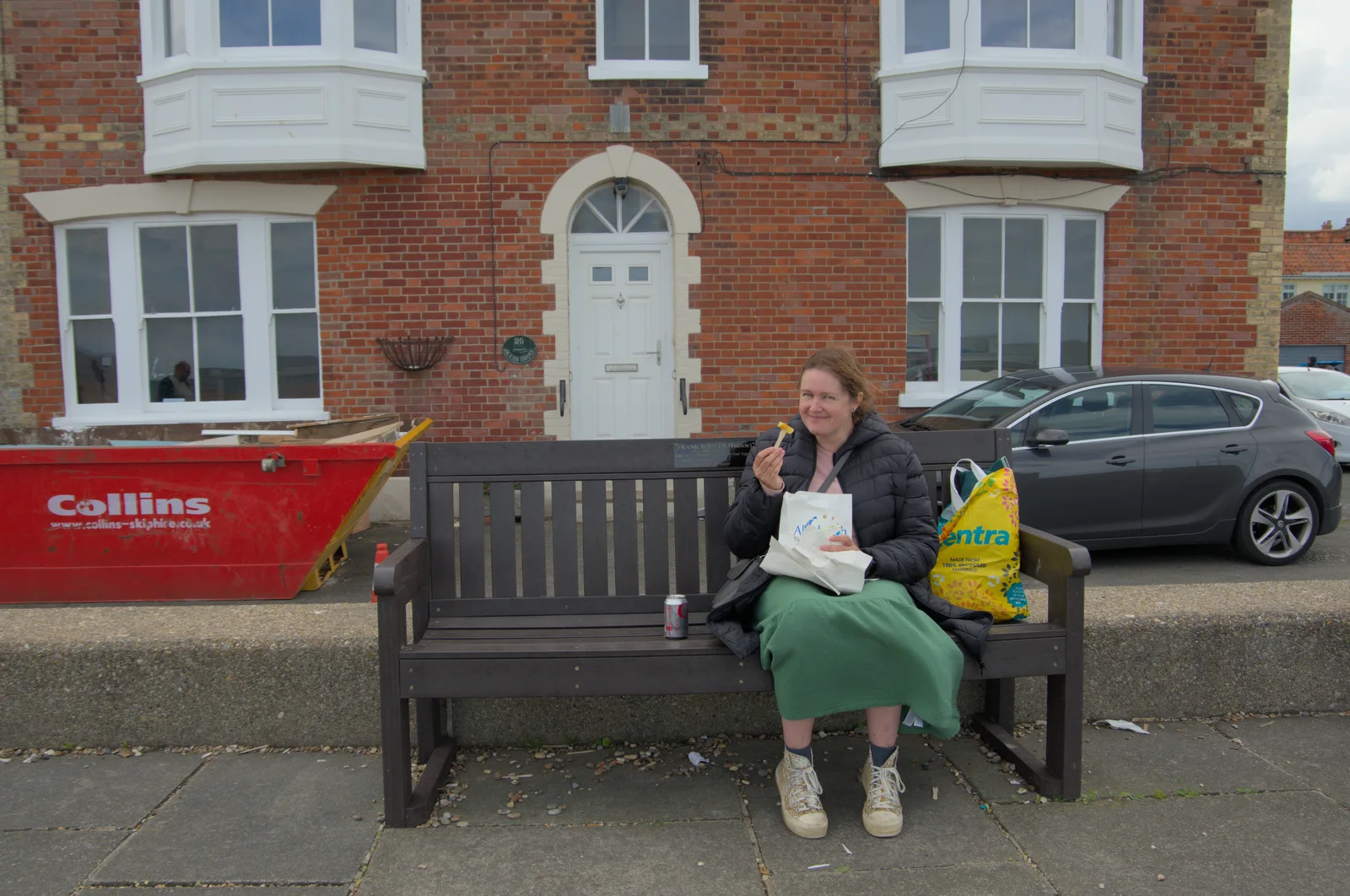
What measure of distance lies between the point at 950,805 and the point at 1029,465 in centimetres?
401

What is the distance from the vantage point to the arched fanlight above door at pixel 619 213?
9.34 meters

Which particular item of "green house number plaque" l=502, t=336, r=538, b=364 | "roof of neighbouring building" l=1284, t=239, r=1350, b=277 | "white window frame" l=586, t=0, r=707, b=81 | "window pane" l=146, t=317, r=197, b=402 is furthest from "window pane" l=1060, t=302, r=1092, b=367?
"roof of neighbouring building" l=1284, t=239, r=1350, b=277

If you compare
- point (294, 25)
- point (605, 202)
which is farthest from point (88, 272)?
point (605, 202)

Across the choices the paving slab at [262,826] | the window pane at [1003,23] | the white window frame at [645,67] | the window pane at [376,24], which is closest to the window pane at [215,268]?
the window pane at [376,24]

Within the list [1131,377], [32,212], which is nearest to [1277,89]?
[1131,377]

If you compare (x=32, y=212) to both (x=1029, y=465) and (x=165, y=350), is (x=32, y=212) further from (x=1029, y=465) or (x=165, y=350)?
(x=1029, y=465)

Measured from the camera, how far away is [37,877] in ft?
8.78

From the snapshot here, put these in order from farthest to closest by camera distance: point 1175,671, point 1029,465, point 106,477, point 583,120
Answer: point 583,120, point 1029,465, point 106,477, point 1175,671

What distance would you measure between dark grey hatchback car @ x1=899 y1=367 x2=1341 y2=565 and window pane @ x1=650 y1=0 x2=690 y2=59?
4.74 meters

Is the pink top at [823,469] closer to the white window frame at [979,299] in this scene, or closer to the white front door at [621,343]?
the white front door at [621,343]

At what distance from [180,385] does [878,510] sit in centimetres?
845

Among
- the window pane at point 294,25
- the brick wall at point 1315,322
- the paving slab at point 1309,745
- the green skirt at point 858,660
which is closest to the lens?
the green skirt at point 858,660

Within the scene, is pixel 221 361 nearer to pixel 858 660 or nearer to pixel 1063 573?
pixel 858 660

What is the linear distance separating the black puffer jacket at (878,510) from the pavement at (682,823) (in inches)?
24.4
